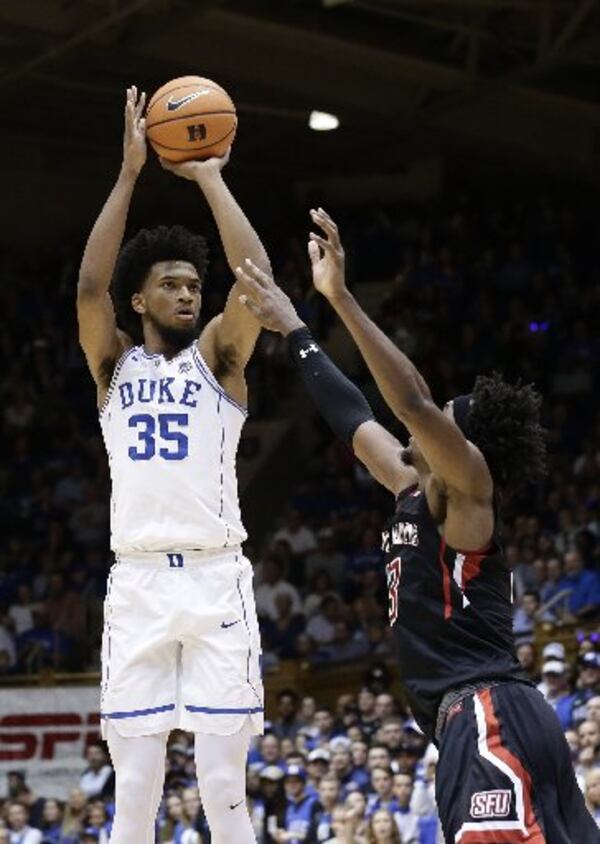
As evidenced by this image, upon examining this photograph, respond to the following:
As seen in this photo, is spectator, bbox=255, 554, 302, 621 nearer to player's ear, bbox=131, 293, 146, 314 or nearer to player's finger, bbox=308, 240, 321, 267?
player's ear, bbox=131, 293, 146, 314

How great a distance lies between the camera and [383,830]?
12.0 metres

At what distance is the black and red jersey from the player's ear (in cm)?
182

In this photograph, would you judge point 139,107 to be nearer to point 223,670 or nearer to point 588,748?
point 223,670

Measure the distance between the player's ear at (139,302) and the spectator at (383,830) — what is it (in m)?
6.07

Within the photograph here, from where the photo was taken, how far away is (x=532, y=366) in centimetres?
2005

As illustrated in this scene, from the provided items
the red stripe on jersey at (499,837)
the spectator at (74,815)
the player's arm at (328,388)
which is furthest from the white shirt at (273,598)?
the red stripe on jersey at (499,837)

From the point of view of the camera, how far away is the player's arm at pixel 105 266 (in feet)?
21.7

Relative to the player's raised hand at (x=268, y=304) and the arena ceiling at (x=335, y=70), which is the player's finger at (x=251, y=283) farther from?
the arena ceiling at (x=335, y=70)

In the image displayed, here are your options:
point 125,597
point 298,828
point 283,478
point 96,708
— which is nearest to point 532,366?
point 283,478

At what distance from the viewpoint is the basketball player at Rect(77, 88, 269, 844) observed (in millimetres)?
6355

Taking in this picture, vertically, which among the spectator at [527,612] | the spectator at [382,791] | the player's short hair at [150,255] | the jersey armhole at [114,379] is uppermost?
the player's short hair at [150,255]

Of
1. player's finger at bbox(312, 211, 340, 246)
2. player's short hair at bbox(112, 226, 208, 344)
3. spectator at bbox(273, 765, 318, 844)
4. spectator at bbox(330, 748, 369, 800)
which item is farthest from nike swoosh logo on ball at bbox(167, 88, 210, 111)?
spectator at bbox(273, 765, 318, 844)

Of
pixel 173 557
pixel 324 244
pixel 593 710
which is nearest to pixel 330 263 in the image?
pixel 324 244

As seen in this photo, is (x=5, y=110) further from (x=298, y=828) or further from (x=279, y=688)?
(x=298, y=828)
